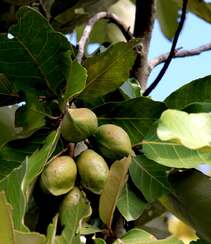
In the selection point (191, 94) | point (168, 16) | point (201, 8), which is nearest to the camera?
point (191, 94)

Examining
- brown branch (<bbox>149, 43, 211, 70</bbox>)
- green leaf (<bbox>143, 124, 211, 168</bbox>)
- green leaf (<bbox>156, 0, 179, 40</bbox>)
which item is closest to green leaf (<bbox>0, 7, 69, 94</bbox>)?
green leaf (<bbox>143, 124, 211, 168</bbox>)

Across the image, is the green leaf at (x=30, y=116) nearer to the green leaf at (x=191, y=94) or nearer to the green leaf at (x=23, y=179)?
the green leaf at (x=23, y=179)

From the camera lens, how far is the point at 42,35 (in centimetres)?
67

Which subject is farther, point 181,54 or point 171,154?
point 181,54

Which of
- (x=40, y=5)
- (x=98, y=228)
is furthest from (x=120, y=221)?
(x=40, y=5)

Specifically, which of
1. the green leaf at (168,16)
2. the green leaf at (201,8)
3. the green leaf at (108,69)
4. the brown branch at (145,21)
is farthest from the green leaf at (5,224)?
the green leaf at (168,16)

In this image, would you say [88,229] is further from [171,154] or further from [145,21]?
[145,21]

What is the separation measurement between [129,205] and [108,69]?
0.15 metres

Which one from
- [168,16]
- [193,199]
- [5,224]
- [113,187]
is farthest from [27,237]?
[168,16]

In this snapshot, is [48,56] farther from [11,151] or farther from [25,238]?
[25,238]

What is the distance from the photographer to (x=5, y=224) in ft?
1.68

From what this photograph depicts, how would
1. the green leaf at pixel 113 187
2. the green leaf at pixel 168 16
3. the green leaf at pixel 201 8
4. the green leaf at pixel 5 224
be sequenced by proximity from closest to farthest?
the green leaf at pixel 5 224 → the green leaf at pixel 113 187 → the green leaf at pixel 201 8 → the green leaf at pixel 168 16

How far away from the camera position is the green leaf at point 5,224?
510mm

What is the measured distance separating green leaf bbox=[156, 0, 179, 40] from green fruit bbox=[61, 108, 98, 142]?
0.63 m
